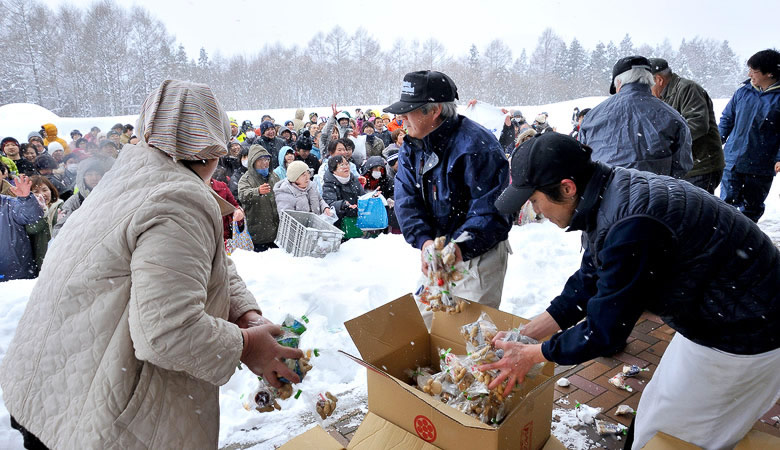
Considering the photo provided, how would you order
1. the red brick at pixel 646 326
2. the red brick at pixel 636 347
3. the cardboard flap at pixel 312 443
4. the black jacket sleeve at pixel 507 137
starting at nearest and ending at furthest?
the cardboard flap at pixel 312 443 < the red brick at pixel 636 347 < the red brick at pixel 646 326 < the black jacket sleeve at pixel 507 137

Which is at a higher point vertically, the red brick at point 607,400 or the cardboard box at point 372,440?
the cardboard box at point 372,440

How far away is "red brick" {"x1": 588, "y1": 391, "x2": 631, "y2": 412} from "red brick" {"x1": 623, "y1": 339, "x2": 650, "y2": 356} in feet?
2.28

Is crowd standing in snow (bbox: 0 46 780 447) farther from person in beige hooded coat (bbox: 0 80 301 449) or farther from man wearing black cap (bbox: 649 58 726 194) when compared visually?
man wearing black cap (bbox: 649 58 726 194)

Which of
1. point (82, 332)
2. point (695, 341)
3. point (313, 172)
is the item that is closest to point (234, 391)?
point (82, 332)

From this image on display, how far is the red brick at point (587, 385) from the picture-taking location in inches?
145

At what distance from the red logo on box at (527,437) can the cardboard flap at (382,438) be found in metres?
0.41

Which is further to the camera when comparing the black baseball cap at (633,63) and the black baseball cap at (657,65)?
the black baseball cap at (657,65)

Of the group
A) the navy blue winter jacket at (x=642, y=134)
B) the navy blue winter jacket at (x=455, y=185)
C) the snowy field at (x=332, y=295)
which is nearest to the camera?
the navy blue winter jacket at (x=455, y=185)

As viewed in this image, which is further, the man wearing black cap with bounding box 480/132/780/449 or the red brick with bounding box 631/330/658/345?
the red brick with bounding box 631/330/658/345

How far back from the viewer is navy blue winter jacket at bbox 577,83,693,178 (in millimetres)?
4020

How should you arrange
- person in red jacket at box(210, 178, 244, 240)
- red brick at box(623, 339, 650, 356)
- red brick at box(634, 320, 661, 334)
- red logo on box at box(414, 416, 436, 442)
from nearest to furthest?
red logo on box at box(414, 416, 436, 442) → red brick at box(623, 339, 650, 356) → red brick at box(634, 320, 661, 334) → person in red jacket at box(210, 178, 244, 240)

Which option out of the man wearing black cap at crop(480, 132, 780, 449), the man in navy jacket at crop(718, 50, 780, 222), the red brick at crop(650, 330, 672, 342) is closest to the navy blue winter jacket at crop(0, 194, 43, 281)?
the man wearing black cap at crop(480, 132, 780, 449)

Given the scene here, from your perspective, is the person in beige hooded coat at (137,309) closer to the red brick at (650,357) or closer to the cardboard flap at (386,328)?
the cardboard flap at (386,328)

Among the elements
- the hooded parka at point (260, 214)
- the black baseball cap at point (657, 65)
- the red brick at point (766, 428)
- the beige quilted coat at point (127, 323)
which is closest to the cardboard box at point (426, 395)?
the beige quilted coat at point (127, 323)
